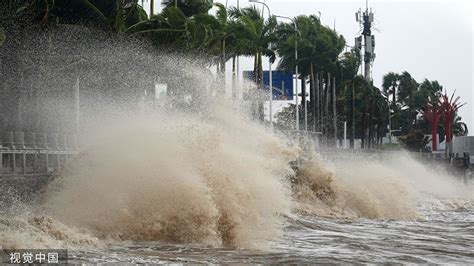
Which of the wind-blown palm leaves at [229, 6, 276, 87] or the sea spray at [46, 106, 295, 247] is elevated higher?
the wind-blown palm leaves at [229, 6, 276, 87]

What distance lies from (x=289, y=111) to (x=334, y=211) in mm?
50541

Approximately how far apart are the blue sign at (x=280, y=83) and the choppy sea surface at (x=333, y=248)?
34.0m

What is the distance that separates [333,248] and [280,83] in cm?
4346

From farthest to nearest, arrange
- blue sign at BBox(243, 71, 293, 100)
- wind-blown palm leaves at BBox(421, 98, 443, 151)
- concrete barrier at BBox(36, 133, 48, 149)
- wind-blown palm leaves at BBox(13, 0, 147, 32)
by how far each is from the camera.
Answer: wind-blown palm leaves at BBox(421, 98, 443, 151)
blue sign at BBox(243, 71, 293, 100)
wind-blown palm leaves at BBox(13, 0, 147, 32)
concrete barrier at BBox(36, 133, 48, 149)

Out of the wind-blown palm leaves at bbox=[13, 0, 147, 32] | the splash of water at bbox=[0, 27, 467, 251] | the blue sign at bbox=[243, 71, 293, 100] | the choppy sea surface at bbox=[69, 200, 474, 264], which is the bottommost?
the choppy sea surface at bbox=[69, 200, 474, 264]

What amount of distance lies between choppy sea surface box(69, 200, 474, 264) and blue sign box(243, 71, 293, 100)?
3402cm

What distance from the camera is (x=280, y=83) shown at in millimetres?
58375

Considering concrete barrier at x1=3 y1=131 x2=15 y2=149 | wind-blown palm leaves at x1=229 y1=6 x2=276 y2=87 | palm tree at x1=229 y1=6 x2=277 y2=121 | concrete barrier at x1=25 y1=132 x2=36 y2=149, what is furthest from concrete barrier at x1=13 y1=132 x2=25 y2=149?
Result: wind-blown palm leaves at x1=229 y1=6 x2=276 y2=87

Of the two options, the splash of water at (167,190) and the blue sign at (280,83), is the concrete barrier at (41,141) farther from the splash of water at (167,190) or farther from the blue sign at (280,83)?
the blue sign at (280,83)

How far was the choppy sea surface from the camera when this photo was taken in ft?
41.5

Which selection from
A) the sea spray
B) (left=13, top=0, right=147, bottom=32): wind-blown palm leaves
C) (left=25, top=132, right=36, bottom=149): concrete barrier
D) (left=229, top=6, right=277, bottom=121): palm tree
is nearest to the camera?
the sea spray

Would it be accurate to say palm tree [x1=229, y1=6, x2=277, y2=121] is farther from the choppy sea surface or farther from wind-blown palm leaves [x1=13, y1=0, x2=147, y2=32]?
the choppy sea surface

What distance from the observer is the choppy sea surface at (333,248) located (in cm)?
1265

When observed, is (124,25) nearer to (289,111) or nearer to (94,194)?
(94,194)
